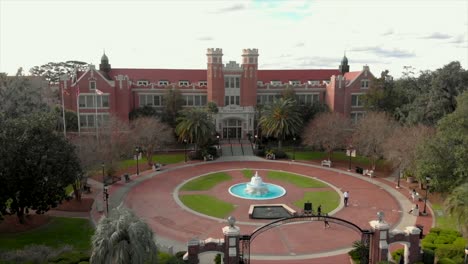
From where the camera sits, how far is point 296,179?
40.4m

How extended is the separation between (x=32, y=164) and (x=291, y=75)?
1968 inches

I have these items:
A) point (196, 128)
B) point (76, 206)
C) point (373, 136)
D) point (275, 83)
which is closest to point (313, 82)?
point (275, 83)

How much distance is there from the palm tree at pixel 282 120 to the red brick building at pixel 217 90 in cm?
748

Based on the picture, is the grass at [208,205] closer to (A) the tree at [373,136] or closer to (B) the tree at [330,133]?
(A) the tree at [373,136]

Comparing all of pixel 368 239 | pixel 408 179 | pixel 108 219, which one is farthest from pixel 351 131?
pixel 108 219

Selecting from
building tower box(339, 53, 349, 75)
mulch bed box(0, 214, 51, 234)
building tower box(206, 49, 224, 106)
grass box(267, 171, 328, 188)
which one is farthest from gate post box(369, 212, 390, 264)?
building tower box(339, 53, 349, 75)

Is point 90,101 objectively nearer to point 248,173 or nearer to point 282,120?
point 248,173

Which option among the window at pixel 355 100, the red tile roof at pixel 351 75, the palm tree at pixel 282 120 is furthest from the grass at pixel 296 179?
the red tile roof at pixel 351 75

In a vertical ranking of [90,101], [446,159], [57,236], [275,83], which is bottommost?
[57,236]

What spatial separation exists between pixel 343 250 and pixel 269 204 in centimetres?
958

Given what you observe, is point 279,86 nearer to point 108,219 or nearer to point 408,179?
point 408,179

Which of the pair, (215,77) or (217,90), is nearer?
(215,77)

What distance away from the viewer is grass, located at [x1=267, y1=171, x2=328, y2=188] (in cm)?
3804

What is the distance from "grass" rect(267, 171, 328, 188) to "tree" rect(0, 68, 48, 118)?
26.1 meters
